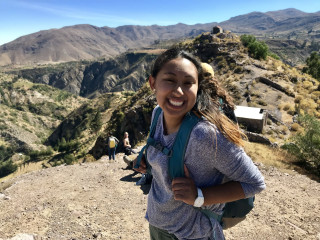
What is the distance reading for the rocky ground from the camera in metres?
5.42

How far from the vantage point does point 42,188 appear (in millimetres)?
8039

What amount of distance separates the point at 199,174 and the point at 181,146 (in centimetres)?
23

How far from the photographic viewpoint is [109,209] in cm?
656

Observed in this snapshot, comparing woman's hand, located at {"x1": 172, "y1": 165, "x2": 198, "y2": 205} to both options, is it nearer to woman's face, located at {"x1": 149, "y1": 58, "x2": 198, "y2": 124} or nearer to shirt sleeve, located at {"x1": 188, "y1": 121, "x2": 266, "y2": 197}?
shirt sleeve, located at {"x1": 188, "y1": 121, "x2": 266, "y2": 197}

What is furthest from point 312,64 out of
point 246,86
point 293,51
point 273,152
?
point 293,51

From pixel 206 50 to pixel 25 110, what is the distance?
106m

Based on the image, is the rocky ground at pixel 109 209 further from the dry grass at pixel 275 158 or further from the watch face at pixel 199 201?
the watch face at pixel 199 201

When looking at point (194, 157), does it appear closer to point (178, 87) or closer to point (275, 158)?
point (178, 87)

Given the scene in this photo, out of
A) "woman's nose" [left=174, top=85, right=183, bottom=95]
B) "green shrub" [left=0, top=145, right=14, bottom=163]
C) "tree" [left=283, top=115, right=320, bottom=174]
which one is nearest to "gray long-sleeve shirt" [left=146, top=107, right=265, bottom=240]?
"woman's nose" [left=174, top=85, right=183, bottom=95]

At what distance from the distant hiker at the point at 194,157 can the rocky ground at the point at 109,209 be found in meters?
4.16

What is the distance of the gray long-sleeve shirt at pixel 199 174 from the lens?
1379 millimetres

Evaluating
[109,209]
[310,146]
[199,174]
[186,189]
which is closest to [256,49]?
[310,146]

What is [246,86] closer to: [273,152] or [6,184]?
[273,152]

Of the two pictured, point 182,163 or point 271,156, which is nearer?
point 182,163
